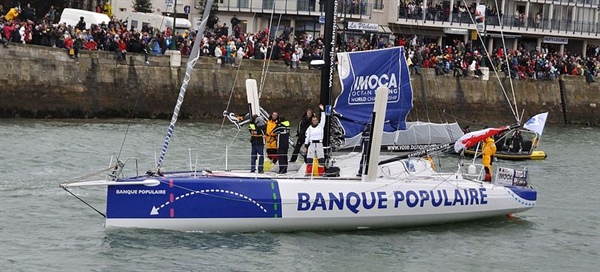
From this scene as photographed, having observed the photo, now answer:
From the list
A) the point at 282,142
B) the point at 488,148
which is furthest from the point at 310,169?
the point at 488,148

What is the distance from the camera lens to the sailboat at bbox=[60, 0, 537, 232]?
23359 mm

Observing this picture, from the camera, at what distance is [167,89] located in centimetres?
4847

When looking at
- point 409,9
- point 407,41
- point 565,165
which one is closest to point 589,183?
point 565,165

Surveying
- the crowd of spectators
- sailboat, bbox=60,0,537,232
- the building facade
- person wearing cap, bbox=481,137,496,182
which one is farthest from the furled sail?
the building facade

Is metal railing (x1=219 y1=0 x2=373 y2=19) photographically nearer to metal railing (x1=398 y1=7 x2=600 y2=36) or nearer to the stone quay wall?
metal railing (x1=398 y1=7 x2=600 y2=36)

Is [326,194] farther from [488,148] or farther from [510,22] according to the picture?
[510,22]

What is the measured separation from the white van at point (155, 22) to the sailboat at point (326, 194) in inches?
1266

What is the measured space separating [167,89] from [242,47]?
4.40 metres

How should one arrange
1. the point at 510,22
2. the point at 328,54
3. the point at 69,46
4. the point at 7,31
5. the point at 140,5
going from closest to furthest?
the point at 328,54 < the point at 7,31 < the point at 69,46 < the point at 140,5 < the point at 510,22

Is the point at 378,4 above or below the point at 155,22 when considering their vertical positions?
above

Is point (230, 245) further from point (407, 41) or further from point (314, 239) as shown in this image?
point (407, 41)

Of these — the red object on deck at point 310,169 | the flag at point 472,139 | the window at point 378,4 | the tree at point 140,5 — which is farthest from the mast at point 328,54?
the window at point 378,4

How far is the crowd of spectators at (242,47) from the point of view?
1799 inches

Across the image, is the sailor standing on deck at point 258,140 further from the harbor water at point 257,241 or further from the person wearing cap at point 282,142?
the harbor water at point 257,241
